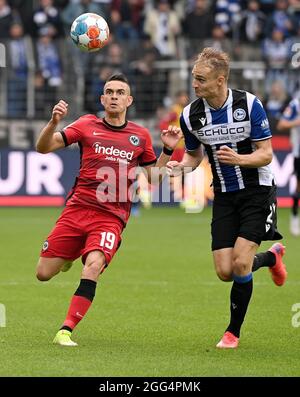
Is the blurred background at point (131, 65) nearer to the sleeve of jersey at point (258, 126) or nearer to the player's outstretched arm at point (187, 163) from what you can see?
the player's outstretched arm at point (187, 163)

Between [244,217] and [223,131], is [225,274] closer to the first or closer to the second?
[244,217]

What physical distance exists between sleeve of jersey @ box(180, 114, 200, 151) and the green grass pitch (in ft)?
5.33

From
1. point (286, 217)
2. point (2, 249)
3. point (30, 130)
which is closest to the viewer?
point (2, 249)

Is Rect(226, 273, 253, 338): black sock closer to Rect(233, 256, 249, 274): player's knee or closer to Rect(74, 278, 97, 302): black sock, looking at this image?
Rect(233, 256, 249, 274): player's knee

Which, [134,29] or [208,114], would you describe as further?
[134,29]

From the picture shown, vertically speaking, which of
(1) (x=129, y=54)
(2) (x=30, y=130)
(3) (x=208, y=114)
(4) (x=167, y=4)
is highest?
(4) (x=167, y=4)

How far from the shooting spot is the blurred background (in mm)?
22391

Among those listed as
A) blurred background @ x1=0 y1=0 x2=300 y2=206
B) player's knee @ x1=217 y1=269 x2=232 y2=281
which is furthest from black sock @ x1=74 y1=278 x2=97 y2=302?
blurred background @ x1=0 y1=0 x2=300 y2=206

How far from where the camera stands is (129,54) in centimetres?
2464

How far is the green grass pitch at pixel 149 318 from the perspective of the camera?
302 inches

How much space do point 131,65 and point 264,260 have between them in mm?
15194
